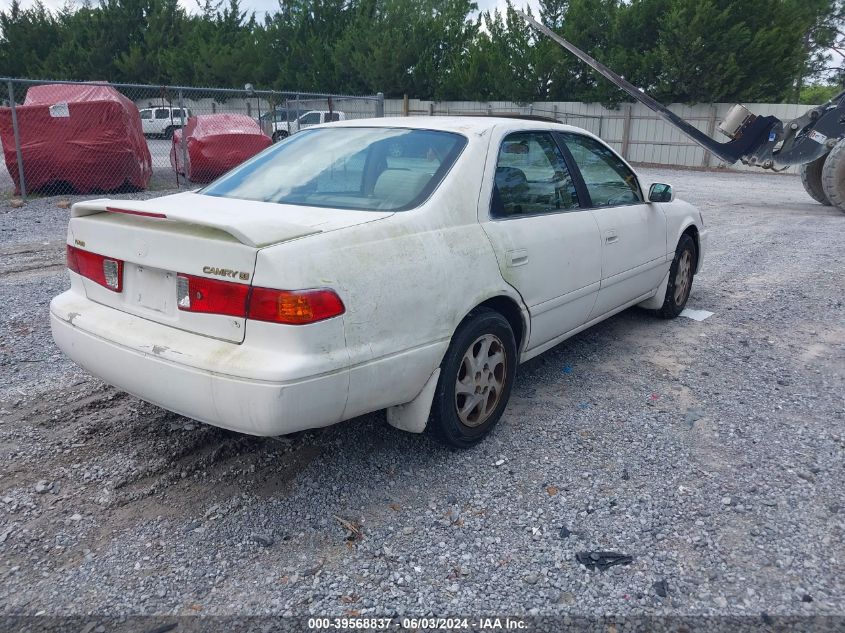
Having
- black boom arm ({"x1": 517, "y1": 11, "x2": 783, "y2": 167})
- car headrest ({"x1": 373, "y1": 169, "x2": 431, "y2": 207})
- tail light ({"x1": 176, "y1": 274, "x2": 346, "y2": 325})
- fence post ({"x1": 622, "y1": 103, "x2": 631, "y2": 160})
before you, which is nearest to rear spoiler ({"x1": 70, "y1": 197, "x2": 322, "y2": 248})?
tail light ({"x1": 176, "y1": 274, "x2": 346, "y2": 325})

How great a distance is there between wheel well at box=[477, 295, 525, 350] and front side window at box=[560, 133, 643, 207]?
113 centimetres

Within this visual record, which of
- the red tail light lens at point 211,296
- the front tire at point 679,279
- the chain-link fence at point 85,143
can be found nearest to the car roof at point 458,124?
the red tail light lens at point 211,296

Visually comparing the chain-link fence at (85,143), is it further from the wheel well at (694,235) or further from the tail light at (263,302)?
the tail light at (263,302)

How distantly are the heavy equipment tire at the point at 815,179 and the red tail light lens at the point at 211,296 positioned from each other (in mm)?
13963

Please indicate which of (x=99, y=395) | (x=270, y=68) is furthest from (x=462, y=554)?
(x=270, y=68)

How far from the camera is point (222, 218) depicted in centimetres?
280

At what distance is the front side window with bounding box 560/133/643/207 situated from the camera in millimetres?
4392

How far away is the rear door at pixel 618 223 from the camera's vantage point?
4.38m

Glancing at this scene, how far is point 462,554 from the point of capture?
107 inches

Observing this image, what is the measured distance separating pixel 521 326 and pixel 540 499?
38.4 inches

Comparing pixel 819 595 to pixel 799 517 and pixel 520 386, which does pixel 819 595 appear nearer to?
pixel 799 517

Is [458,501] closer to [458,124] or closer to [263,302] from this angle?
[263,302]

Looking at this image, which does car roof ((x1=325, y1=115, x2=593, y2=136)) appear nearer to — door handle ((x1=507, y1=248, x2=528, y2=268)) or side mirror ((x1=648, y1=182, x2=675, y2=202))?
door handle ((x1=507, y1=248, x2=528, y2=268))

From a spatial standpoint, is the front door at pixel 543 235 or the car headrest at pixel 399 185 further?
the front door at pixel 543 235
